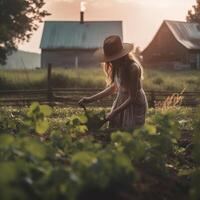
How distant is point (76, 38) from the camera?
→ 58875mm

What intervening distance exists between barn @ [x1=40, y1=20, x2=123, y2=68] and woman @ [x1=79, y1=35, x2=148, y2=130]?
51551 millimetres

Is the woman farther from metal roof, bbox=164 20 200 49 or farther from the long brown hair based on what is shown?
metal roof, bbox=164 20 200 49

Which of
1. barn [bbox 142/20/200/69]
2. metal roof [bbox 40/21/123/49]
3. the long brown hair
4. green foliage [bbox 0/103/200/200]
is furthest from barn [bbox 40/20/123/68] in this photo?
green foliage [bbox 0/103/200/200]

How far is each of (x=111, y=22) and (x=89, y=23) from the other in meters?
2.06

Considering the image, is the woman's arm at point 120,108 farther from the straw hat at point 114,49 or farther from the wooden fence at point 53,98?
the wooden fence at point 53,98

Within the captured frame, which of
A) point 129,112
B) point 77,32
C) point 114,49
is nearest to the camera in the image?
point 114,49

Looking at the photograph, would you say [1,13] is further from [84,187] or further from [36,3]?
[84,187]

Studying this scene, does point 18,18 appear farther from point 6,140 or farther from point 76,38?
point 6,140

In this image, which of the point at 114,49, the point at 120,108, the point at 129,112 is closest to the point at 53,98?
the point at 129,112

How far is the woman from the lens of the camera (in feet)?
20.1

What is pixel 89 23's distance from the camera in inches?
2301

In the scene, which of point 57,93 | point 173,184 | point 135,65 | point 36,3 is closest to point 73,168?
point 173,184

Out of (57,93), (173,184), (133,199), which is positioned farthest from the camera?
(57,93)

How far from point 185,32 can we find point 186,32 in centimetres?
22
